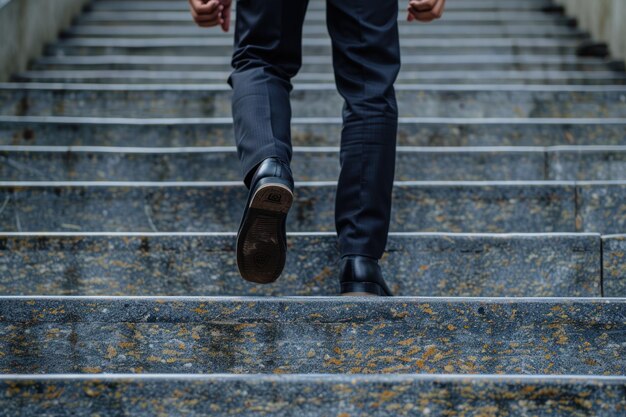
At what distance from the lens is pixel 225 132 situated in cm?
412

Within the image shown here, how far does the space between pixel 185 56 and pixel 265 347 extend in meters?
4.29

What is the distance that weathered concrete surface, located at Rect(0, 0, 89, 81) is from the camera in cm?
540

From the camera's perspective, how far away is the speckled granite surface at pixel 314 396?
1.74 metres

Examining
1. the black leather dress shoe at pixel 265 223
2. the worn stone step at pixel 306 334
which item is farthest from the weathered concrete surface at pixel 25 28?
the black leather dress shoe at pixel 265 223

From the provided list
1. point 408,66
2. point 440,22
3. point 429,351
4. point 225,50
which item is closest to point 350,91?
point 429,351

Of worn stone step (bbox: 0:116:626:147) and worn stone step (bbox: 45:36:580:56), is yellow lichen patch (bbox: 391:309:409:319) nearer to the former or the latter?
worn stone step (bbox: 0:116:626:147)

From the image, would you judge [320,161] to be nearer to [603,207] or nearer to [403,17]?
[603,207]

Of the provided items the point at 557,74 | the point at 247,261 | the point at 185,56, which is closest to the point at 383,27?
the point at 247,261

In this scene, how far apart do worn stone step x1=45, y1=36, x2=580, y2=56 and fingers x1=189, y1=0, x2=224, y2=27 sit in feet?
11.8

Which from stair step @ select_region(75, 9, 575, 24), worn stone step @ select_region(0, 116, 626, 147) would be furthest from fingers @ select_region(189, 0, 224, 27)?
stair step @ select_region(75, 9, 575, 24)

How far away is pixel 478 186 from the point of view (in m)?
3.14

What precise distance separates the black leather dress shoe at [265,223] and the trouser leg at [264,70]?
99 mm

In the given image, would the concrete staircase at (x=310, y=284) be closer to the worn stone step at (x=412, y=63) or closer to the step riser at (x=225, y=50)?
the worn stone step at (x=412, y=63)

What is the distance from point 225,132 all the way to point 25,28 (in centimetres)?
243
